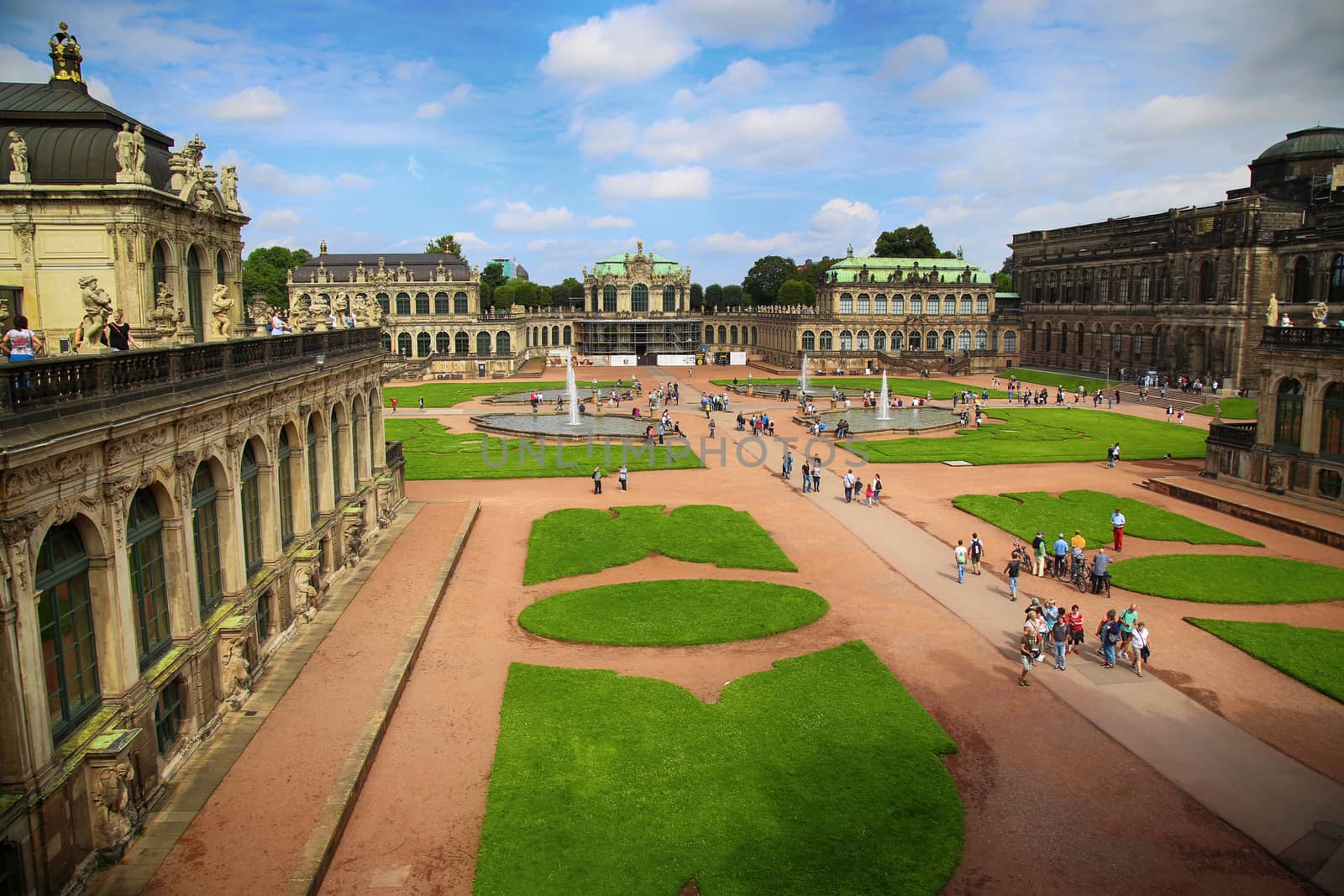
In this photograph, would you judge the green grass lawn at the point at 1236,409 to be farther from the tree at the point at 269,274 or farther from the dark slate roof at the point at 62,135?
the tree at the point at 269,274

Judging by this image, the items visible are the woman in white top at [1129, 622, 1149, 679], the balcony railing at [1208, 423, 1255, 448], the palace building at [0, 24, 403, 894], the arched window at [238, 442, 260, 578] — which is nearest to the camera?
the palace building at [0, 24, 403, 894]

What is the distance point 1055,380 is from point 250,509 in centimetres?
9511

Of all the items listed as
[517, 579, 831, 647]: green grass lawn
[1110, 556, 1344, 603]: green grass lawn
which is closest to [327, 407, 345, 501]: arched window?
[517, 579, 831, 647]: green grass lawn

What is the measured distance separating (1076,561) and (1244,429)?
21700mm

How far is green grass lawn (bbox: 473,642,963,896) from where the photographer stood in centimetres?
1520

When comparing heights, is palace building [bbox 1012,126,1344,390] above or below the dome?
below

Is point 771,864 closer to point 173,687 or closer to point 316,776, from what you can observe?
point 316,776

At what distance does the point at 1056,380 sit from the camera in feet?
335

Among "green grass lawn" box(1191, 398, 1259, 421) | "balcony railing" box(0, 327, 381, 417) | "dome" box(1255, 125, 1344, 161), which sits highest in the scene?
"dome" box(1255, 125, 1344, 161)

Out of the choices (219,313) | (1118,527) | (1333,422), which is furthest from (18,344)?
(1333,422)

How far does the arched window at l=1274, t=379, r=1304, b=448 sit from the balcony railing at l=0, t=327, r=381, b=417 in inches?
1662

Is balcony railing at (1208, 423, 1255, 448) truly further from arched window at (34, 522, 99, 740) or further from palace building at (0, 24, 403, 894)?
arched window at (34, 522, 99, 740)

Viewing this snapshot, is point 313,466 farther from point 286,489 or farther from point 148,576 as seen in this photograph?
point 148,576

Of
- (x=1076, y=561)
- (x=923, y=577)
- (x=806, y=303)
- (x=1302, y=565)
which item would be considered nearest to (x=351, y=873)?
(x=923, y=577)
